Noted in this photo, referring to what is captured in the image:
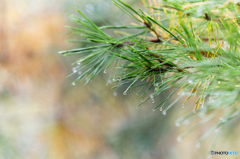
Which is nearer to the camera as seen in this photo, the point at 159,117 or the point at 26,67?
the point at 26,67

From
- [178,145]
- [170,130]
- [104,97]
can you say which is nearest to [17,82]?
[104,97]

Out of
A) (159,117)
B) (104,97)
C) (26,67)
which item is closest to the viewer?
(26,67)

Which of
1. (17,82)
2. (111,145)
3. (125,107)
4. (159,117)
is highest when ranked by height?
(17,82)

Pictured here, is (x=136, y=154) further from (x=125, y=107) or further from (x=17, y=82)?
(x=17, y=82)

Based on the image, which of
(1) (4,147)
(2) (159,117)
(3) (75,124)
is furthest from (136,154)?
(1) (4,147)

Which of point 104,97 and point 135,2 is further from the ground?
point 135,2

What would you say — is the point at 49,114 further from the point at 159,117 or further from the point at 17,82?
the point at 159,117

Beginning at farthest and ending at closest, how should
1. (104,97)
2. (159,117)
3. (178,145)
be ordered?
1. (178,145)
2. (159,117)
3. (104,97)
